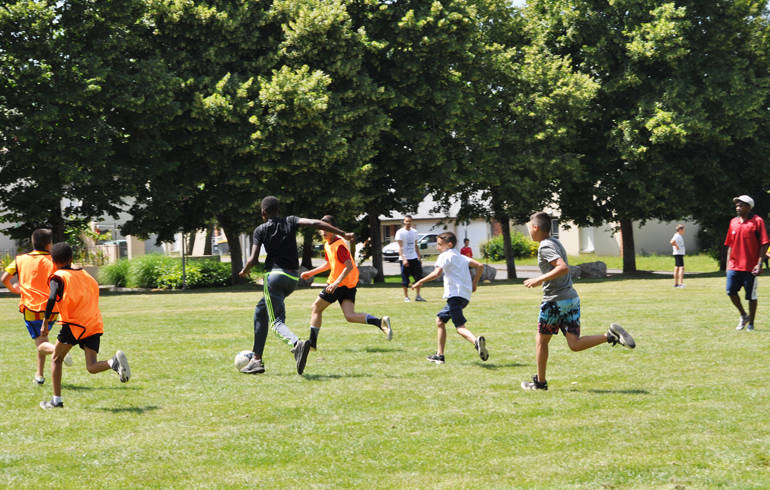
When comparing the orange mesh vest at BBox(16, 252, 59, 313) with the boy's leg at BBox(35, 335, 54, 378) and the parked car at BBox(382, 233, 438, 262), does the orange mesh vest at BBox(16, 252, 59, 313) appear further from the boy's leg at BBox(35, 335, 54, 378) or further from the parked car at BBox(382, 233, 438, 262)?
the parked car at BBox(382, 233, 438, 262)

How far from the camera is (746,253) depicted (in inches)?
514

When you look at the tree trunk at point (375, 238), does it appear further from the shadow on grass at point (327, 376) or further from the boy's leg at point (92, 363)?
the boy's leg at point (92, 363)

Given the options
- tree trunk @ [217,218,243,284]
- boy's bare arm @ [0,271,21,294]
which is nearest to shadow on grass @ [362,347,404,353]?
boy's bare arm @ [0,271,21,294]

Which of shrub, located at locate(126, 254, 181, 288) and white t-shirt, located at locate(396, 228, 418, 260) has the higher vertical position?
white t-shirt, located at locate(396, 228, 418, 260)

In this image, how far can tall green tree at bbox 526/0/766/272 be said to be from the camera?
109 feet

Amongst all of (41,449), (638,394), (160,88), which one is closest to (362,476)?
(41,449)

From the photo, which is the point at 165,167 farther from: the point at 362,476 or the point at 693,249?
the point at 693,249

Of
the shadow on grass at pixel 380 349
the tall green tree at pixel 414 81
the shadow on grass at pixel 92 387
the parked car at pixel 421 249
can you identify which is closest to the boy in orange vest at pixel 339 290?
the shadow on grass at pixel 380 349

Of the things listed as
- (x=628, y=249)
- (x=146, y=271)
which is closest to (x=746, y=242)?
(x=146, y=271)

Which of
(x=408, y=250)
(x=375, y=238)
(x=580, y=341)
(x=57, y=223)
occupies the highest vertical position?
(x=57, y=223)

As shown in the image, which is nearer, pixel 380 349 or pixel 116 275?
pixel 380 349

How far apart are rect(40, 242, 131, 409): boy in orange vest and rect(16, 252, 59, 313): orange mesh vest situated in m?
1.27

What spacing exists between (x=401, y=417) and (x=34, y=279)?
189 inches

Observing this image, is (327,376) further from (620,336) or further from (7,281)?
(7,281)
